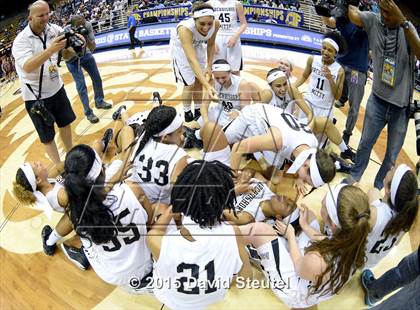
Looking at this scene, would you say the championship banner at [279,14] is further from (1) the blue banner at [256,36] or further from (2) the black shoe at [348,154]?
(2) the black shoe at [348,154]

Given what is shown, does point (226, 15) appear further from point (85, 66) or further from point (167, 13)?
point (167, 13)

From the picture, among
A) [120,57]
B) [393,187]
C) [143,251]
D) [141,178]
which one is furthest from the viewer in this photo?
[120,57]

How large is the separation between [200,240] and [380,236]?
90 centimetres

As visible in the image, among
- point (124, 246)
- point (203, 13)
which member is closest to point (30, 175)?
point (124, 246)

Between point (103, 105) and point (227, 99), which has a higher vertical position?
point (227, 99)

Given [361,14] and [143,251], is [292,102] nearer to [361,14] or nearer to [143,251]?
[361,14]

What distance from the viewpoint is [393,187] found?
5.12 ft

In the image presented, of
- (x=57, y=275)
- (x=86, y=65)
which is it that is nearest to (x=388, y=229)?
(x=57, y=275)

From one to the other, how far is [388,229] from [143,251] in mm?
1237

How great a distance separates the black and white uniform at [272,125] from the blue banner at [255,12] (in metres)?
6.08

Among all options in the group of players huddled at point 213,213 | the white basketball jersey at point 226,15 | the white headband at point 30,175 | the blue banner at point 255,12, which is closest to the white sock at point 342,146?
the group of players huddled at point 213,213

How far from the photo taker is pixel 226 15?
3.78 m

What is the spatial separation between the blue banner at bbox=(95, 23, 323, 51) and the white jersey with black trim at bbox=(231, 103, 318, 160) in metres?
4.78

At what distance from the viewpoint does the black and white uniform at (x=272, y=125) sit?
218 centimetres
